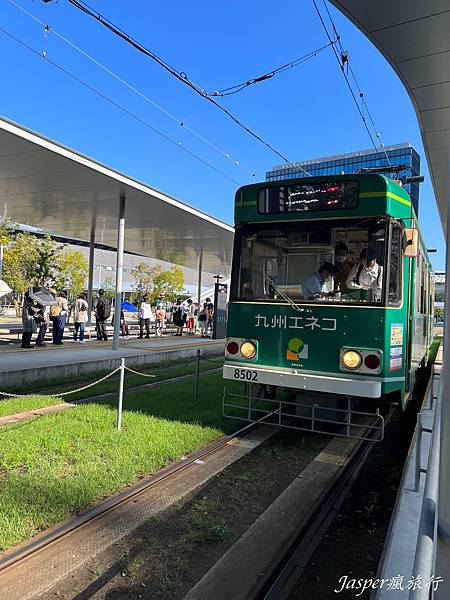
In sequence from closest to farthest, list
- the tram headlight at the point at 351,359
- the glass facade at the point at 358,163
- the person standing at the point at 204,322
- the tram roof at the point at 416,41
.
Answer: the tram headlight at the point at 351,359 < the tram roof at the point at 416,41 < the glass facade at the point at 358,163 < the person standing at the point at 204,322

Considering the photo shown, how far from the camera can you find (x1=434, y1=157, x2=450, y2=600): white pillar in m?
1.88

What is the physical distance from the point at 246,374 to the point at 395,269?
234 centimetres

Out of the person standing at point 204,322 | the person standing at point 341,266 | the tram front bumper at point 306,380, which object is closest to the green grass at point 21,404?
the tram front bumper at point 306,380

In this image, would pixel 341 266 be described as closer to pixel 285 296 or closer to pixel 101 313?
pixel 285 296

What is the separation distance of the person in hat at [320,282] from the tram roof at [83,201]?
6.82m

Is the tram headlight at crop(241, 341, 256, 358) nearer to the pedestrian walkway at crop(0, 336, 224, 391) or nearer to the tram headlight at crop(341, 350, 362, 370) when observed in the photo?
the tram headlight at crop(341, 350, 362, 370)

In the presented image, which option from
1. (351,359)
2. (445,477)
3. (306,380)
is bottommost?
(306,380)

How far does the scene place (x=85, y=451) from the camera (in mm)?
5492

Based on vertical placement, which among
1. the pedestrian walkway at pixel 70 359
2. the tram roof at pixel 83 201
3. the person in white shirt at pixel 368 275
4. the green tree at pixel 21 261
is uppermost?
the tram roof at pixel 83 201

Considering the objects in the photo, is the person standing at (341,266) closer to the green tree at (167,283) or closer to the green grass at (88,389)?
the green grass at (88,389)

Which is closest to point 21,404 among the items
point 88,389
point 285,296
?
point 88,389

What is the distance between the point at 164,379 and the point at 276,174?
10.8 m

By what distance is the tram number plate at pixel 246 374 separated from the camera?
621 cm

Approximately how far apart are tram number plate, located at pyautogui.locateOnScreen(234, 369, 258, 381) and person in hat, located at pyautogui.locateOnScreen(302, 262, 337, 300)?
1.22 metres
